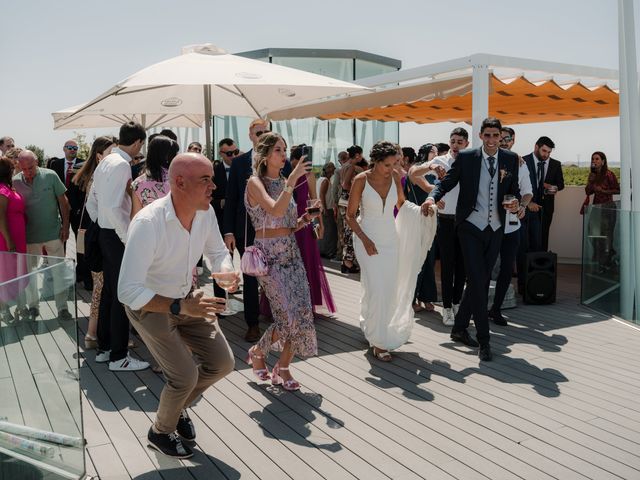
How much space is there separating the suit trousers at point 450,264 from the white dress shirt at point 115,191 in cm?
357

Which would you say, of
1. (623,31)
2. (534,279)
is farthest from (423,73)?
(534,279)

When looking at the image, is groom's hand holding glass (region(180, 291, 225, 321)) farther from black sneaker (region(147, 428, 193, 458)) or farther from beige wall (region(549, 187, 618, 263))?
beige wall (region(549, 187, 618, 263))

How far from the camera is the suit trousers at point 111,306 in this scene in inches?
205

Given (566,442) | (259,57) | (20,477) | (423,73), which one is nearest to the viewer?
(20,477)

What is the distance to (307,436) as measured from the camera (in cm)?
406

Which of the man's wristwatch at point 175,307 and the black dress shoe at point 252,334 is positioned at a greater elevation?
the man's wristwatch at point 175,307

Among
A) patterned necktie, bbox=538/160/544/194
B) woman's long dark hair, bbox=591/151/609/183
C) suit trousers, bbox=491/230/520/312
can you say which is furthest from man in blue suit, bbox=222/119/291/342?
woman's long dark hair, bbox=591/151/609/183

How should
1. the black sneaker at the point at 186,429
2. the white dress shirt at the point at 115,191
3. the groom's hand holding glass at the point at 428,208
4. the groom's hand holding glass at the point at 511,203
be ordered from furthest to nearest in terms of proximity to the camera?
the groom's hand holding glass at the point at 428,208 → the groom's hand holding glass at the point at 511,203 → the white dress shirt at the point at 115,191 → the black sneaker at the point at 186,429

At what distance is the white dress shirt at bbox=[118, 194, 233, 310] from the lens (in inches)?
126

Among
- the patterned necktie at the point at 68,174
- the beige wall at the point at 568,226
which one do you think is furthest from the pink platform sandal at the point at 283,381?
the beige wall at the point at 568,226

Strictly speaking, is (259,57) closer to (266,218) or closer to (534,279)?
(534,279)

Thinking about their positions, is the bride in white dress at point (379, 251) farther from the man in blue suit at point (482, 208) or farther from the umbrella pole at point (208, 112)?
the umbrella pole at point (208, 112)

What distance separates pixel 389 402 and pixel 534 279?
3.90 m

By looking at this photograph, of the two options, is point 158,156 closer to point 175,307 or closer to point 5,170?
point 175,307
